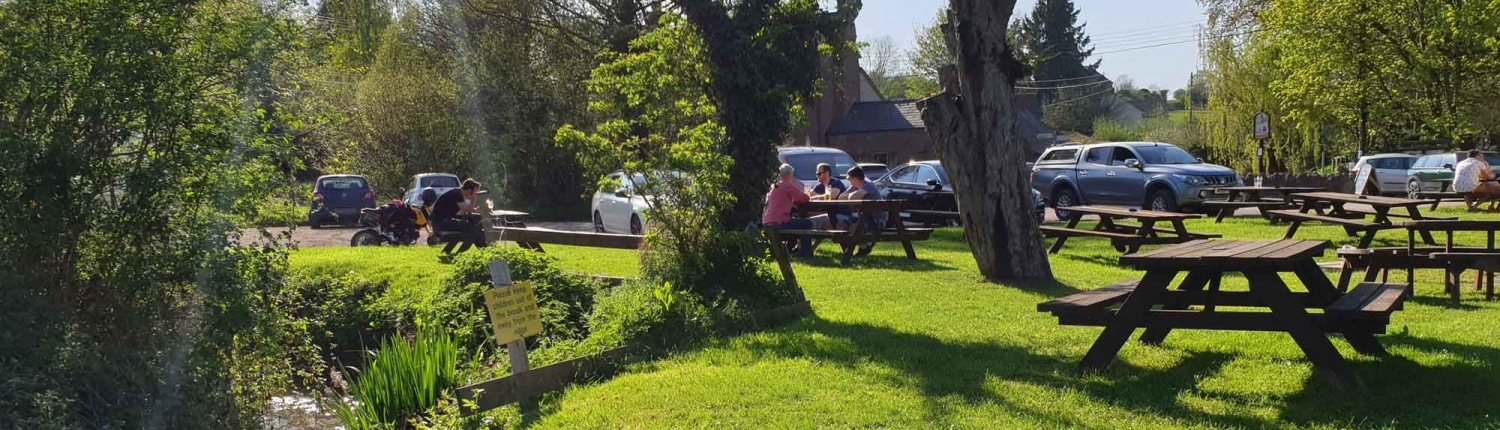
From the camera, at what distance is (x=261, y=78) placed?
21.9 ft

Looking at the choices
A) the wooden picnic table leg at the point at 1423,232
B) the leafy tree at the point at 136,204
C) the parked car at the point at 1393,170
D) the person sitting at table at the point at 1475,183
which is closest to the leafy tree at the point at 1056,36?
the parked car at the point at 1393,170

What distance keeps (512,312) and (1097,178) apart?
64.6 feet

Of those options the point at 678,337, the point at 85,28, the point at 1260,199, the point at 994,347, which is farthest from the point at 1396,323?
the point at 1260,199

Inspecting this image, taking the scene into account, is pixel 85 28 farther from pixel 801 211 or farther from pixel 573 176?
pixel 573 176

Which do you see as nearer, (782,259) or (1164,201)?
(782,259)

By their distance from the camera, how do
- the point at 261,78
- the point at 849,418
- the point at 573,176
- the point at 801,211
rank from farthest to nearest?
the point at 573,176, the point at 801,211, the point at 261,78, the point at 849,418

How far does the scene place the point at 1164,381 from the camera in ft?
21.6

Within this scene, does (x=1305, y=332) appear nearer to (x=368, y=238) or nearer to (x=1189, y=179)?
(x=368, y=238)

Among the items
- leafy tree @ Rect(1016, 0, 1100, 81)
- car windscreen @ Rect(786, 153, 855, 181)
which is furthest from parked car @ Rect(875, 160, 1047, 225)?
leafy tree @ Rect(1016, 0, 1100, 81)

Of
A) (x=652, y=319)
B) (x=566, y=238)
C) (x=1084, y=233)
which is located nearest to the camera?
(x=652, y=319)

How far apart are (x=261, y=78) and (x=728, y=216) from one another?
4729 mm

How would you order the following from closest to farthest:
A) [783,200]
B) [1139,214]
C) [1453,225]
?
[1453,225], [1139,214], [783,200]

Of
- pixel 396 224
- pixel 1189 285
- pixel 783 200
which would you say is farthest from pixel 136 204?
pixel 396 224

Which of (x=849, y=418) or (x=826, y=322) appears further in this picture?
(x=826, y=322)
